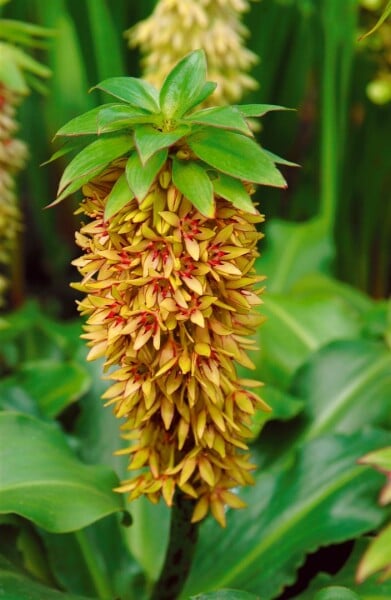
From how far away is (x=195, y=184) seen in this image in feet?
2.73

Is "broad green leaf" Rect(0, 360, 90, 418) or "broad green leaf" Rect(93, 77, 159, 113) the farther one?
"broad green leaf" Rect(0, 360, 90, 418)

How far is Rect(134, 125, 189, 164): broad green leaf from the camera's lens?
79cm

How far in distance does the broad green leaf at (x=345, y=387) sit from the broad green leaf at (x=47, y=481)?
51cm

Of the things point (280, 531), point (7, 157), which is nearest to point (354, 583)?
point (280, 531)

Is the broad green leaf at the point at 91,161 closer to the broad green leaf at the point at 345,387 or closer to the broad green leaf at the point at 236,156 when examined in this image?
the broad green leaf at the point at 236,156

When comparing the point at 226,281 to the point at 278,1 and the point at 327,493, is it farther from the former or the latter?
the point at 278,1

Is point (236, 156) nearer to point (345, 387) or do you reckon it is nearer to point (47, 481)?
point (47, 481)

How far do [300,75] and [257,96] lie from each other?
0.69ft

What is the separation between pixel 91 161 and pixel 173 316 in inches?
7.6

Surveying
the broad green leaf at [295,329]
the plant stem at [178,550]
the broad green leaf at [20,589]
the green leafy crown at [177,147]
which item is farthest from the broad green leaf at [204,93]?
the broad green leaf at [295,329]

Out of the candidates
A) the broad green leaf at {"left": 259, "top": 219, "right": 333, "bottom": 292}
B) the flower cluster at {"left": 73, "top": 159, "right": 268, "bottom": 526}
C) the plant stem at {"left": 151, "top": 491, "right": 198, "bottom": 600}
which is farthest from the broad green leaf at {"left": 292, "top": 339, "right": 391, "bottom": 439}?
the broad green leaf at {"left": 259, "top": 219, "right": 333, "bottom": 292}

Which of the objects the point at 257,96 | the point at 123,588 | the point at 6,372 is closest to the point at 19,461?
the point at 123,588

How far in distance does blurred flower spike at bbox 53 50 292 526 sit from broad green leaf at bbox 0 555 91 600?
0.27m

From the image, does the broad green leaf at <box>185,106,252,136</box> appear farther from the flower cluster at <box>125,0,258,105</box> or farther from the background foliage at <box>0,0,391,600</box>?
the flower cluster at <box>125,0,258,105</box>
